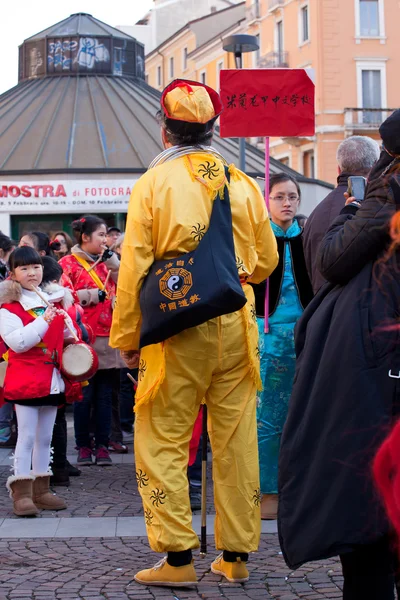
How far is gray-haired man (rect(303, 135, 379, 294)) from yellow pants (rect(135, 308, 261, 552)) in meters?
0.79

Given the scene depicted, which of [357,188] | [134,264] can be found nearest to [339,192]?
[134,264]

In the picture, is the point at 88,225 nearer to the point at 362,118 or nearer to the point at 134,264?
the point at 134,264

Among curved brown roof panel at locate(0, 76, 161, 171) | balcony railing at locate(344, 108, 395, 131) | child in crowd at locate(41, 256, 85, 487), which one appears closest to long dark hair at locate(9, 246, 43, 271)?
child in crowd at locate(41, 256, 85, 487)

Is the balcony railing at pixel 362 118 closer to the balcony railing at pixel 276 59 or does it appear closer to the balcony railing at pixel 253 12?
the balcony railing at pixel 276 59

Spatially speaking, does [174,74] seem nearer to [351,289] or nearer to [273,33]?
[273,33]

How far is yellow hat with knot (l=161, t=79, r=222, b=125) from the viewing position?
4434 mm

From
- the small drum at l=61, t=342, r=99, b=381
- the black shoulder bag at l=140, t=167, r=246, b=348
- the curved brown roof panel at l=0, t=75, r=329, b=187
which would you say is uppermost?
the curved brown roof panel at l=0, t=75, r=329, b=187

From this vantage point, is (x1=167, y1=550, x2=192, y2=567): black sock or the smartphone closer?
the smartphone

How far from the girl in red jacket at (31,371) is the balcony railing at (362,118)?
4232 cm

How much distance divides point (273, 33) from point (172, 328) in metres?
49.1

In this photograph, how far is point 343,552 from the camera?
3.02 m

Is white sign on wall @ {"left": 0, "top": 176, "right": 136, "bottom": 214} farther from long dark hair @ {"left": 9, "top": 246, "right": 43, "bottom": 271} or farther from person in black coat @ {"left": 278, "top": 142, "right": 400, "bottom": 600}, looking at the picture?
person in black coat @ {"left": 278, "top": 142, "right": 400, "bottom": 600}

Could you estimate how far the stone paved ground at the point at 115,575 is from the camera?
4156 mm

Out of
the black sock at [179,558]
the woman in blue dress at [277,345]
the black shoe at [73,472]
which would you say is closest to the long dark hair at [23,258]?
the woman in blue dress at [277,345]
